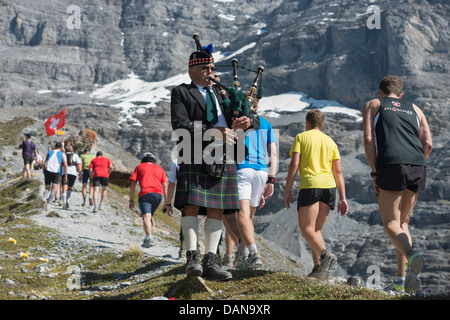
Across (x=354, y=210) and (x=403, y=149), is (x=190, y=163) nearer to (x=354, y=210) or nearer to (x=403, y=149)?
(x=403, y=149)

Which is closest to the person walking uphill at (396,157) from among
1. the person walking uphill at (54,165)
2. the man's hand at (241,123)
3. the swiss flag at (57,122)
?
the man's hand at (241,123)

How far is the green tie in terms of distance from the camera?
582cm

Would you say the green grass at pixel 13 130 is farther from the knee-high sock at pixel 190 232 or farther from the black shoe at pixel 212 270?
the black shoe at pixel 212 270

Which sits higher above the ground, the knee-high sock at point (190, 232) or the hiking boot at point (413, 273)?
the knee-high sock at point (190, 232)

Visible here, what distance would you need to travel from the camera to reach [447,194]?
550ft

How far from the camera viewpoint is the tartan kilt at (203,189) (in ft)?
18.3

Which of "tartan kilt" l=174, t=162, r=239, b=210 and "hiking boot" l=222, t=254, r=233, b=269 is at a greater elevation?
"tartan kilt" l=174, t=162, r=239, b=210

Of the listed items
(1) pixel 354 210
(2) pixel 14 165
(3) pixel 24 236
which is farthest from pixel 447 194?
(3) pixel 24 236

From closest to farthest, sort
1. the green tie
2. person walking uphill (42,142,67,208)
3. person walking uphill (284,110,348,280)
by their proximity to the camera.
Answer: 1. the green tie
2. person walking uphill (284,110,348,280)
3. person walking uphill (42,142,67,208)

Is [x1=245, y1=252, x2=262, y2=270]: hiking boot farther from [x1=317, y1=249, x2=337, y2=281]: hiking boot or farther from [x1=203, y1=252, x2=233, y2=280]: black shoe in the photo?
[x1=203, y1=252, x2=233, y2=280]: black shoe

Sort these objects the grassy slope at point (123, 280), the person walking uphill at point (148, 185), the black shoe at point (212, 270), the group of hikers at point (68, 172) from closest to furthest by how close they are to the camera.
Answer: the grassy slope at point (123, 280) < the black shoe at point (212, 270) < the person walking uphill at point (148, 185) < the group of hikers at point (68, 172)

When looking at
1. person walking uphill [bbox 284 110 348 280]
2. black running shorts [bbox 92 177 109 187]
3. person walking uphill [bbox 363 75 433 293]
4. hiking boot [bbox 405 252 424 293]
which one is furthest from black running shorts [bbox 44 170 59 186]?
hiking boot [bbox 405 252 424 293]

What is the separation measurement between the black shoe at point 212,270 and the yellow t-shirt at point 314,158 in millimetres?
1839

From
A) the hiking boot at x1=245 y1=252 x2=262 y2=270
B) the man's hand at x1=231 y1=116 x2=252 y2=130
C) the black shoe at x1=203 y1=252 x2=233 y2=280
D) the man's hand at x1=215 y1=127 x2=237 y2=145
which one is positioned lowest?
the hiking boot at x1=245 y1=252 x2=262 y2=270
